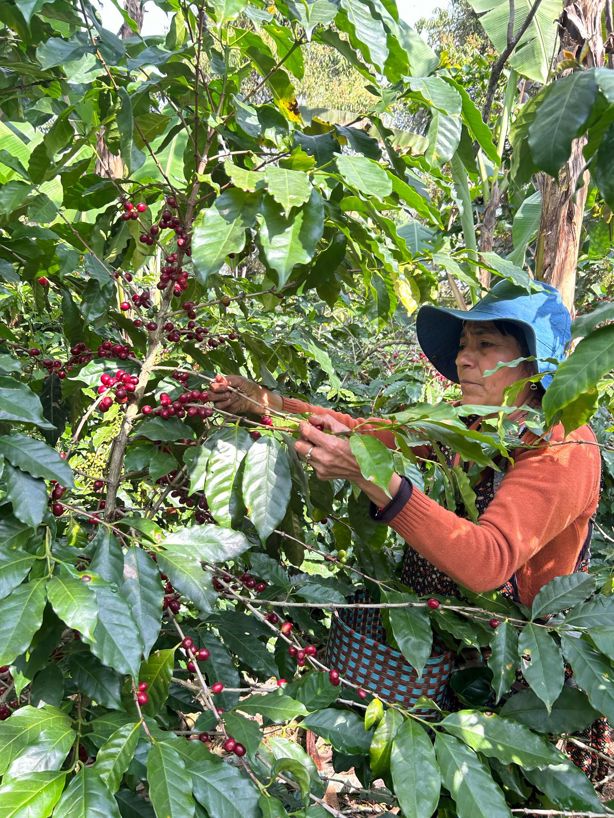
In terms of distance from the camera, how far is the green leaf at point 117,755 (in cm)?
82

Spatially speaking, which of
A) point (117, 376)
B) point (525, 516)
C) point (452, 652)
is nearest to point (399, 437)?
point (525, 516)

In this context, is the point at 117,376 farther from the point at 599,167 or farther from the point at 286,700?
the point at 599,167

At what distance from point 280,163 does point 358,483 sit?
599 mm

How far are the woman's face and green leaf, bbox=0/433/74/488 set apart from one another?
106 centimetres

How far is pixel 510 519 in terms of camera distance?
1.31 metres

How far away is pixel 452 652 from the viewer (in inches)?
58.7

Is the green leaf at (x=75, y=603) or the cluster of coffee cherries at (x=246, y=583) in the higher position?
the green leaf at (x=75, y=603)

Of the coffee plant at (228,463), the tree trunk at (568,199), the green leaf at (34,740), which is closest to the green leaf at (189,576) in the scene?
the coffee plant at (228,463)

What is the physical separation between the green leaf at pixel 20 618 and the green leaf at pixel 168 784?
0.22m

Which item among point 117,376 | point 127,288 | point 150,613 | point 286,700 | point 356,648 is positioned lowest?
point 356,648

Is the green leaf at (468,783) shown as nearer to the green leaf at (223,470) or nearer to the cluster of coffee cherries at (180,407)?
the green leaf at (223,470)

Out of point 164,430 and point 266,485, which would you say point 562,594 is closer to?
point 266,485

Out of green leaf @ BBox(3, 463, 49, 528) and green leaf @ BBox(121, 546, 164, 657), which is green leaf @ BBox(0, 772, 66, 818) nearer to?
green leaf @ BBox(121, 546, 164, 657)

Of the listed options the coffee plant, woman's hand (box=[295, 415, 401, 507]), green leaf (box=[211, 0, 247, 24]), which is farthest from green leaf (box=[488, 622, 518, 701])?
green leaf (box=[211, 0, 247, 24])
